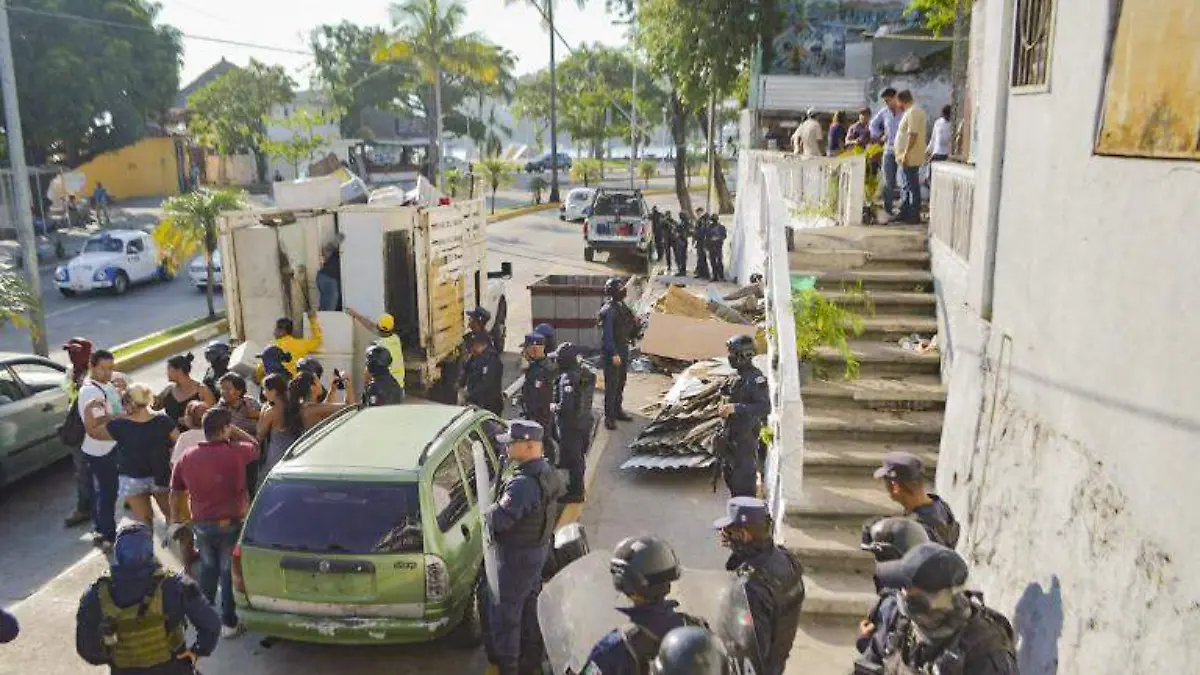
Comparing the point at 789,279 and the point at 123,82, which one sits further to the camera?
the point at 123,82

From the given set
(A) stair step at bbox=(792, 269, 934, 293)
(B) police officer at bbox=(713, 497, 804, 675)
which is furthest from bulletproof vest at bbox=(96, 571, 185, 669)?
(A) stair step at bbox=(792, 269, 934, 293)

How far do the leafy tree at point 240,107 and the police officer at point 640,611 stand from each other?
42.7 m

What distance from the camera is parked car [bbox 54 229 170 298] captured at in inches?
799

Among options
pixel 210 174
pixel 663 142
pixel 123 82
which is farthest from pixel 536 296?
pixel 663 142

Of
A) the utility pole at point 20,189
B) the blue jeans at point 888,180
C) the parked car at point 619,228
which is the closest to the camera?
the blue jeans at point 888,180

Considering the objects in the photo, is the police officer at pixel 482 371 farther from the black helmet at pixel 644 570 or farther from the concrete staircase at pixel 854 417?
the black helmet at pixel 644 570

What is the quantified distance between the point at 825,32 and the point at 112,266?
1896cm

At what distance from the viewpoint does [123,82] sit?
118 feet

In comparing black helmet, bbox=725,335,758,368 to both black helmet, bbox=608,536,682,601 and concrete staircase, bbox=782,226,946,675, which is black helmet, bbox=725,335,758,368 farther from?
black helmet, bbox=608,536,682,601

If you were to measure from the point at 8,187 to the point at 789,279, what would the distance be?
29.0m

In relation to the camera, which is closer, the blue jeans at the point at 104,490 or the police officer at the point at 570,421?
the blue jeans at the point at 104,490

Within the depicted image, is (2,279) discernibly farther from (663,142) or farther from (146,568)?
(663,142)

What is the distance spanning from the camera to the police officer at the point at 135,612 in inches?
166

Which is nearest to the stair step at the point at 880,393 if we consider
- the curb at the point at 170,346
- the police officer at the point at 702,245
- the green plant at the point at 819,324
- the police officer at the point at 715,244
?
the green plant at the point at 819,324
